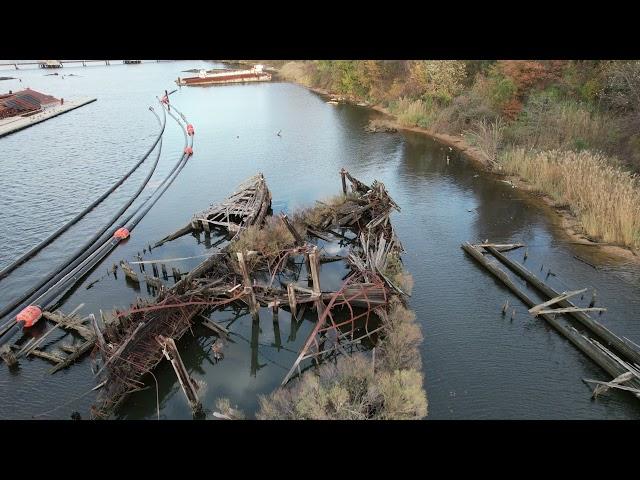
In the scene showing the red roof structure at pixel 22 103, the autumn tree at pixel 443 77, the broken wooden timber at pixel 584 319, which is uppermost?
the autumn tree at pixel 443 77

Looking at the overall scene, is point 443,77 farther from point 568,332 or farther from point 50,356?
point 50,356

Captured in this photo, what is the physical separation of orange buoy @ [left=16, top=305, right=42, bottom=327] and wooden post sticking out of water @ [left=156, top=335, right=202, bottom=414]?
Answer: 7.35 m

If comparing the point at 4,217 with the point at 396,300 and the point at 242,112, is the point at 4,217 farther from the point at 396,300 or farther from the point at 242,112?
the point at 242,112

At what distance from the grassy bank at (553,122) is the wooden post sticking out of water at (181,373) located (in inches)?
855

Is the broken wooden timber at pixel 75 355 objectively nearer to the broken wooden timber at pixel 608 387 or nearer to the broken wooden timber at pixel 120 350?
the broken wooden timber at pixel 120 350

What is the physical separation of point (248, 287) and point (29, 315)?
9.41 m

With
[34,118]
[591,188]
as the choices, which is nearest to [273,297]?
[591,188]

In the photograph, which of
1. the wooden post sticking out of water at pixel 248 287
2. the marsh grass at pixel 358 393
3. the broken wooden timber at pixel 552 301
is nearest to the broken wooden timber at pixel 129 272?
the wooden post sticking out of water at pixel 248 287

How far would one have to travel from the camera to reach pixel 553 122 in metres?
32.8

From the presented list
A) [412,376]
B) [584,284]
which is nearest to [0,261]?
[412,376]

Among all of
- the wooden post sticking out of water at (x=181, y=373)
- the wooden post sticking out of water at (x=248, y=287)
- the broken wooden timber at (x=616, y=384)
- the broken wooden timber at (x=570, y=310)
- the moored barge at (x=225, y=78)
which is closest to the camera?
the wooden post sticking out of water at (x=181, y=373)

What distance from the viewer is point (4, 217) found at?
28172 mm

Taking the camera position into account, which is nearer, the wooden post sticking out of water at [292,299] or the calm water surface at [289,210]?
the calm water surface at [289,210]

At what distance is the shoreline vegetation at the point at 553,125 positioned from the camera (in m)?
23.7
